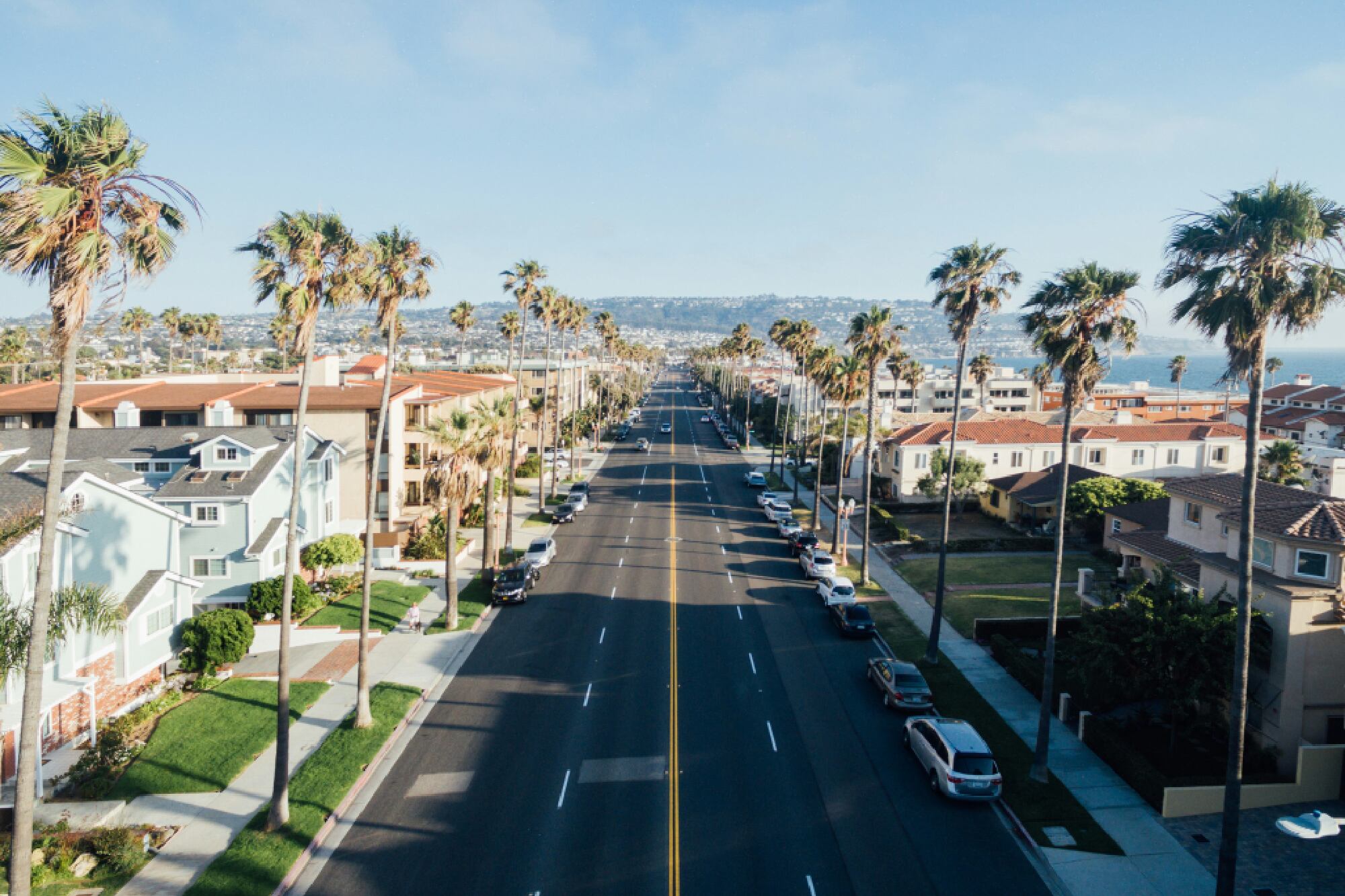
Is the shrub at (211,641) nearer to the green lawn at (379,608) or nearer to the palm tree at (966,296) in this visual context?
the green lawn at (379,608)

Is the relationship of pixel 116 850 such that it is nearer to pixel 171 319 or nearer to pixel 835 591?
pixel 835 591

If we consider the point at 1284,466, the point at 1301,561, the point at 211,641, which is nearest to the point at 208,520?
the point at 211,641

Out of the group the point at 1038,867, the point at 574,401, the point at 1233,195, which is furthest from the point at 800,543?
the point at 574,401

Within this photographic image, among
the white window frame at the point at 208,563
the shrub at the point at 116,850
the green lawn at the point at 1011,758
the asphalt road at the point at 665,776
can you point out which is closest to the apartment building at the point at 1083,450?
the asphalt road at the point at 665,776

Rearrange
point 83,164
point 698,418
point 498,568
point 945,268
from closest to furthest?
point 83,164
point 945,268
point 498,568
point 698,418

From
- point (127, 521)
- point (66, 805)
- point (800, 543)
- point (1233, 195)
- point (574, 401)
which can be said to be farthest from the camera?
point (574, 401)

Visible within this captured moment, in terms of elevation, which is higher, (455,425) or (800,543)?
(455,425)

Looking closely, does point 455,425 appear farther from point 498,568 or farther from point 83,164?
point 83,164
